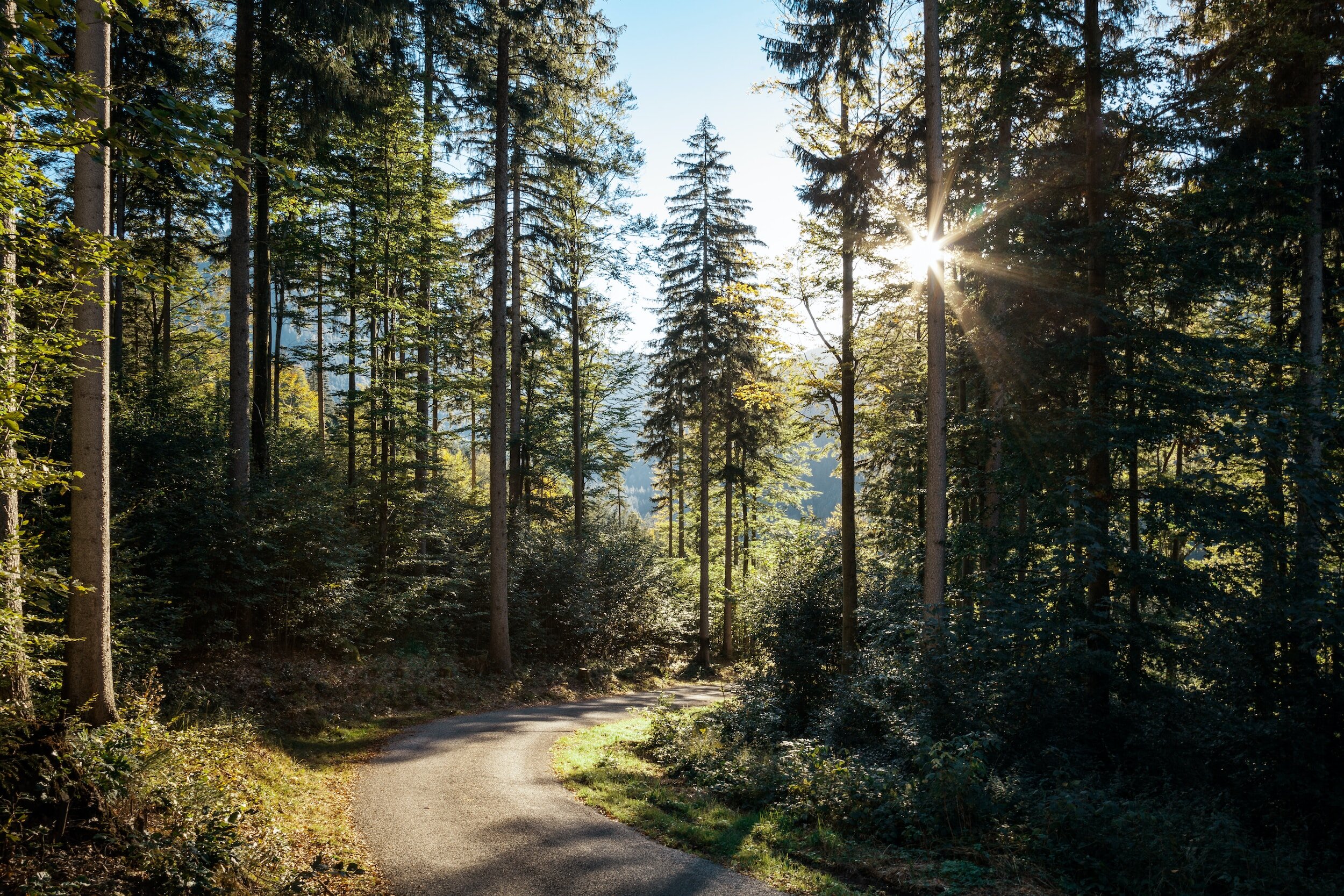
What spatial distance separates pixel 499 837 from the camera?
7.18 meters

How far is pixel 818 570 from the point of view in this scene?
14.6 meters

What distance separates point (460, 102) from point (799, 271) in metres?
9.50

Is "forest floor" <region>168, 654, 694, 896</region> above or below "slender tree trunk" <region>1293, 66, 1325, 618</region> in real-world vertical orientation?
below

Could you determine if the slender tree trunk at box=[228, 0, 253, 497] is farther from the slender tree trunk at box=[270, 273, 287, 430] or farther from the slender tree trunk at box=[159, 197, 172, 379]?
the slender tree trunk at box=[270, 273, 287, 430]

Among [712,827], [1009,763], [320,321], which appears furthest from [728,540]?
[712,827]

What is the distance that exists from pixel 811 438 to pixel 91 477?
49.5 ft

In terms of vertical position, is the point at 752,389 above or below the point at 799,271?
below

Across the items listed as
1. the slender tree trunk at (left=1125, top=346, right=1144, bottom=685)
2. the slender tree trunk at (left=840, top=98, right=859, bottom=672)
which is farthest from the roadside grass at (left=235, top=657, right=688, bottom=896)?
the slender tree trunk at (left=1125, top=346, right=1144, bottom=685)

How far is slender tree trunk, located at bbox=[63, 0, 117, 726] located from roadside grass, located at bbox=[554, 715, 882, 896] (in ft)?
18.7

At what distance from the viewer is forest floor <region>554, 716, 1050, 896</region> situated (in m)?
6.11

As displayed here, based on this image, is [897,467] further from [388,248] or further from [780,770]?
[388,248]

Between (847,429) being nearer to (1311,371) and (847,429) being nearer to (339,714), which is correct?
(1311,371)

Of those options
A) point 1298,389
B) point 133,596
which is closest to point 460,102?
point 133,596

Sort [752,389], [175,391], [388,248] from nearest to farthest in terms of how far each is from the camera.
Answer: [175,391], [752,389], [388,248]
